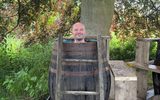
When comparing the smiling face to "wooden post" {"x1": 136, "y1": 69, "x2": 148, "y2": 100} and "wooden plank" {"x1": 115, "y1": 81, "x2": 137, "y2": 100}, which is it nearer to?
"wooden plank" {"x1": 115, "y1": 81, "x2": 137, "y2": 100}

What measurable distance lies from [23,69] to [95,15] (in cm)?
193

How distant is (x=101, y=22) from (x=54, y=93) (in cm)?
191

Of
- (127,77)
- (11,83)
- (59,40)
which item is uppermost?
(59,40)

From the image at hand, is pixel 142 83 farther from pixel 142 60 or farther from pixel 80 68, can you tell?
pixel 80 68

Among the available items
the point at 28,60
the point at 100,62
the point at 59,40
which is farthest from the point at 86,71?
the point at 28,60

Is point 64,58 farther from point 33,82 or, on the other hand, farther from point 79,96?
point 33,82

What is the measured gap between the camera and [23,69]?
20.7ft

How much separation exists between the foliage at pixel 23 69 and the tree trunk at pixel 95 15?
95 cm

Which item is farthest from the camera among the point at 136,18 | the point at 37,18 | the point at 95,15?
the point at 136,18

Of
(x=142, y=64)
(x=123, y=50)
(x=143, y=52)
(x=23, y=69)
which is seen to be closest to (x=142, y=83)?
(x=142, y=64)

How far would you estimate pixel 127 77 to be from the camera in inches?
128

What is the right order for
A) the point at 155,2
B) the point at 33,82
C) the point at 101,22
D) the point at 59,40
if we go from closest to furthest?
the point at 59,40 → the point at 101,22 → the point at 33,82 → the point at 155,2

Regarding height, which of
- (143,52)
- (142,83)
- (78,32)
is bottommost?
(142,83)

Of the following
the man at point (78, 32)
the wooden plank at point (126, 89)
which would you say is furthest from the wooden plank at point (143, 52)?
the wooden plank at point (126, 89)
